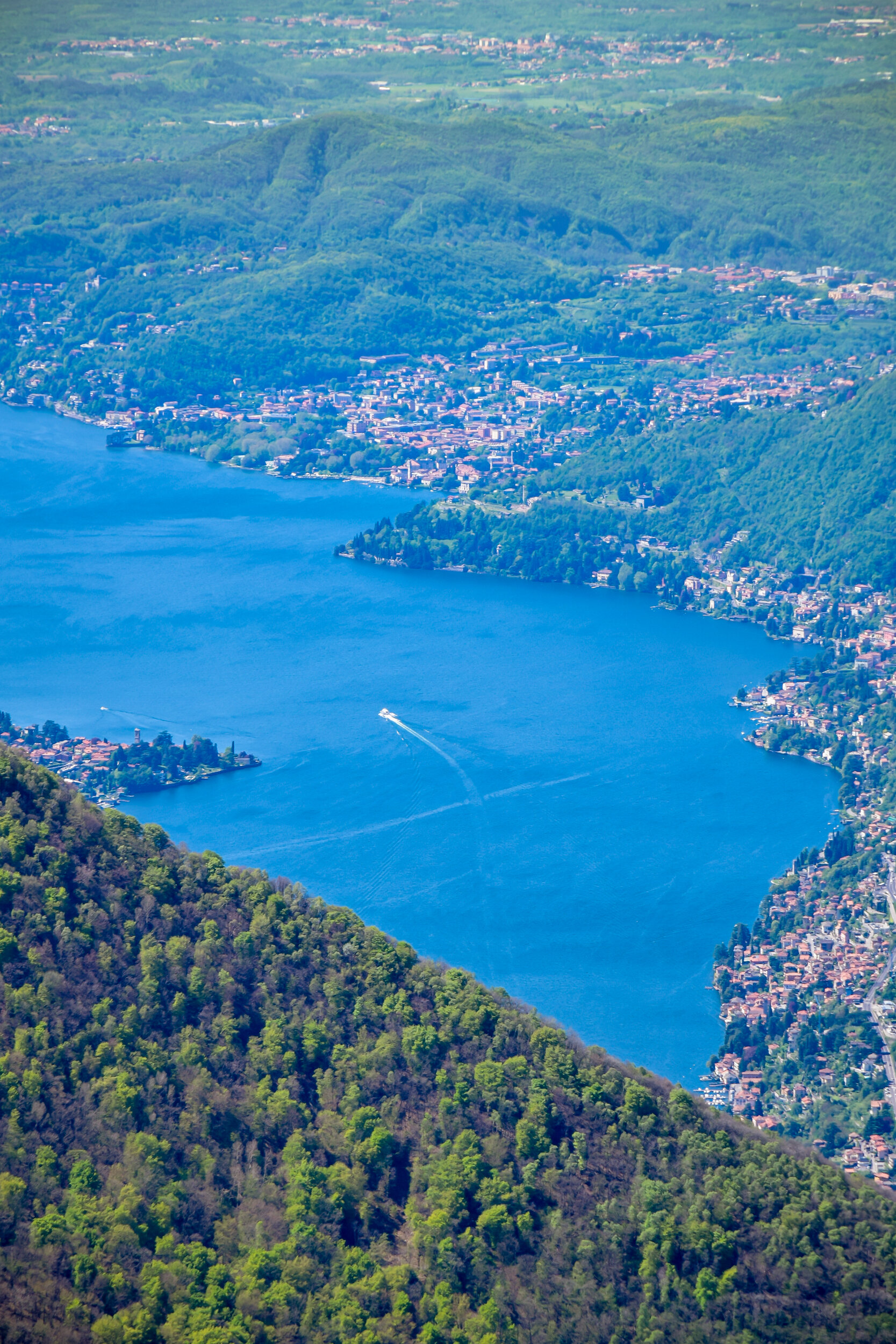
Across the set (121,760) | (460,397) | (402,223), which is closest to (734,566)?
(460,397)

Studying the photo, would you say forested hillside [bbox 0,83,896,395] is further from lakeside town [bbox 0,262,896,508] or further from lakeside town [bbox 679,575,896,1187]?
lakeside town [bbox 679,575,896,1187]

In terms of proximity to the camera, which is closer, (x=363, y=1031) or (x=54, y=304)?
(x=363, y=1031)

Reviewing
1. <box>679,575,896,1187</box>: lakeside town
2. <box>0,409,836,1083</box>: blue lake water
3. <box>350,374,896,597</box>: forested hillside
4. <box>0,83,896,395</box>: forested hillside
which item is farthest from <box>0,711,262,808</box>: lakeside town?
<box>0,83,896,395</box>: forested hillside

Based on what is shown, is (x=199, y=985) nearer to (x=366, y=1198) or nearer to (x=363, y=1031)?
(x=363, y=1031)

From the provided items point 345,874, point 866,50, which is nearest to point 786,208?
point 866,50

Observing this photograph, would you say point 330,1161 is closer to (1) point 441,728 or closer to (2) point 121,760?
(2) point 121,760

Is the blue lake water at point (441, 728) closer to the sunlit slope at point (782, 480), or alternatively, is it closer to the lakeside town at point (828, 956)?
the lakeside town at point (828, 956)

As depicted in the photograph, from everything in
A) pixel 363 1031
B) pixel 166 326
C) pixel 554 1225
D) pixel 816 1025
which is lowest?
pixel 554 1225
